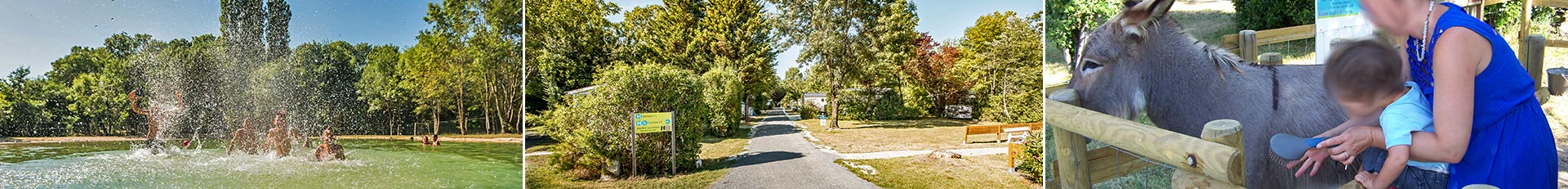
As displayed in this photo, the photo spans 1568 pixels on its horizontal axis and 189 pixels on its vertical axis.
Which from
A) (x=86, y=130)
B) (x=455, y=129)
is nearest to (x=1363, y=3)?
(x=455, y=129)

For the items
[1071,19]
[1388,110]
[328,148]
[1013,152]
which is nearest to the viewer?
[1388,110]

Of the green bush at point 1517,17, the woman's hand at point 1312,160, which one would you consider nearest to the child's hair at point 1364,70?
the woman's hand at point 1312,160

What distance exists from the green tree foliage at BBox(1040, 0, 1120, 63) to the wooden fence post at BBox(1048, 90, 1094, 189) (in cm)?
39

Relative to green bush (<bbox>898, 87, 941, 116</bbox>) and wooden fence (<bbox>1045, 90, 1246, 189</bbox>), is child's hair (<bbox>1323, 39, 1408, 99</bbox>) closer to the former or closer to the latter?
wooden fence (<bbox>1045, 90, 1246, 189</bbox>)

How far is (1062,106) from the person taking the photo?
101 inches

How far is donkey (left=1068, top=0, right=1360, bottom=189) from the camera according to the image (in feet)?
7.18

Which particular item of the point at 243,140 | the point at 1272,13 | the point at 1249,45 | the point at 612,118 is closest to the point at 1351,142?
the point at 1249,45

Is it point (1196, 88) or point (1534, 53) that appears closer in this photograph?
point (1534, 53)

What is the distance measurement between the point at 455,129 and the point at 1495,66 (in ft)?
13.6

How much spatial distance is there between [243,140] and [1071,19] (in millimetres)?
4088

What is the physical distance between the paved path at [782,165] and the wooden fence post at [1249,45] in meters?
2.05

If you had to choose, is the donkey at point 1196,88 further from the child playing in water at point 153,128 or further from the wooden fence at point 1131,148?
the child playing in water at point 153,128

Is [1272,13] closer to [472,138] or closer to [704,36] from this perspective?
[704,36]

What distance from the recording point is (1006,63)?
4.40m
